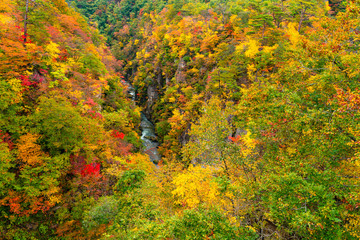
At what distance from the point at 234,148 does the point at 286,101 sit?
10.2ft

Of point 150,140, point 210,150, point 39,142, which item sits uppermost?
A: point 210,150

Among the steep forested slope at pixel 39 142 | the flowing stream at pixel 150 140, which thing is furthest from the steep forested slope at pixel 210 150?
the flowing stream at pixel 150 140

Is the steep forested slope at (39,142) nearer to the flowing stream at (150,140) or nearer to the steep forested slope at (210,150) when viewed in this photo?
the steep forested slope at (210,150)

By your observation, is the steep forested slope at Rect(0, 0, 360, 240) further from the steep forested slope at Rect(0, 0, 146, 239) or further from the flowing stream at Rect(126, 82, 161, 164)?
the flowing stream at Rect(126, 82, 161, 164)

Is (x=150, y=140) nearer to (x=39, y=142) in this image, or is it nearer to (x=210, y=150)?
(x=39, y=142)

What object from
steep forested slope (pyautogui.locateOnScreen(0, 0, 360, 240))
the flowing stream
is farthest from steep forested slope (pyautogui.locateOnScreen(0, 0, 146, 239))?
the flowing stream

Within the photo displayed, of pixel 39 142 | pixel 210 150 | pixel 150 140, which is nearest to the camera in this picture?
pixel 210 150

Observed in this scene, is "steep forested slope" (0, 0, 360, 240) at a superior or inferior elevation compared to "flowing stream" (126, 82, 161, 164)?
superior

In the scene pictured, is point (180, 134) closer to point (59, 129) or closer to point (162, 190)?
point (162, 190)

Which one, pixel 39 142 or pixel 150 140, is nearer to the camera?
pixel 39 142

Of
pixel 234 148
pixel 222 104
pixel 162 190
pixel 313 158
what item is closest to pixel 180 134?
pixel 222 104

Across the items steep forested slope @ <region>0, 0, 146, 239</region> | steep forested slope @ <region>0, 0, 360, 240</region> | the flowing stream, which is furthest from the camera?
the flowing stream

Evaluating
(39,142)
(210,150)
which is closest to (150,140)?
(39,142)

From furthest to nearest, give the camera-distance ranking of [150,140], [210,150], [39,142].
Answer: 1. [150,140]
2. [39,142]
3. [210,150]
